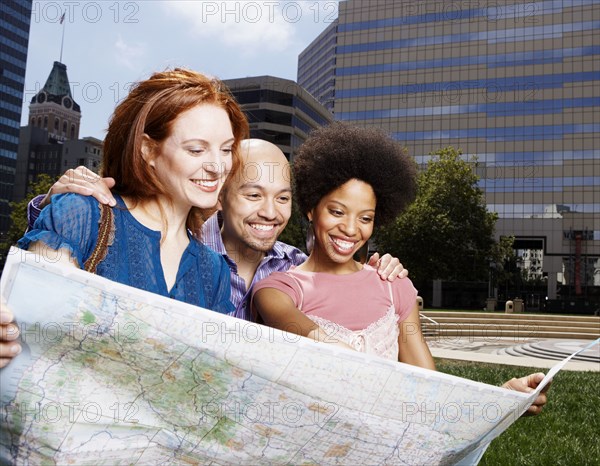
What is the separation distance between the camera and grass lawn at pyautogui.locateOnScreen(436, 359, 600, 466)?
4.50 metres

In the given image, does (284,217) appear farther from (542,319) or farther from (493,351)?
(542,319)

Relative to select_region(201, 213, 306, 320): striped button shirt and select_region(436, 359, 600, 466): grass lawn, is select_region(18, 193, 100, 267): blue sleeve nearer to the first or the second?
select_region(201, 213, 306, 320): striped button shirt

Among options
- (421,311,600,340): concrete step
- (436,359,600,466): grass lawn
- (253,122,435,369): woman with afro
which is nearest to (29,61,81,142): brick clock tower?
(421,311,600,340): concrete step

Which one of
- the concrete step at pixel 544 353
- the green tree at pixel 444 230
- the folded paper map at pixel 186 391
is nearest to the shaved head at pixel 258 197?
the folded paper map at pixel 186 391

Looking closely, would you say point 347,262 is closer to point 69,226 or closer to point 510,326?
point 69,226

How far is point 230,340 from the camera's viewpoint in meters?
1.00

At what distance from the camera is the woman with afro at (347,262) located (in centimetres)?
164

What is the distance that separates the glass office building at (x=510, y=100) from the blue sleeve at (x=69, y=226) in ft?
179

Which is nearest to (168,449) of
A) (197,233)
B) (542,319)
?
(197,233)

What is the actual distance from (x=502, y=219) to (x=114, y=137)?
Answer: 184 ft

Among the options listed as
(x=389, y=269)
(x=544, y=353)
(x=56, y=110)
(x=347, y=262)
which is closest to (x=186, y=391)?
(x=347, y=262)

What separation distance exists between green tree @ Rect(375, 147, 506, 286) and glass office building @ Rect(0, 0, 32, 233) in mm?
82769

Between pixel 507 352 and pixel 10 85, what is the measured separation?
103951 mm

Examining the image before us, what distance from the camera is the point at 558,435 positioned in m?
5.24
